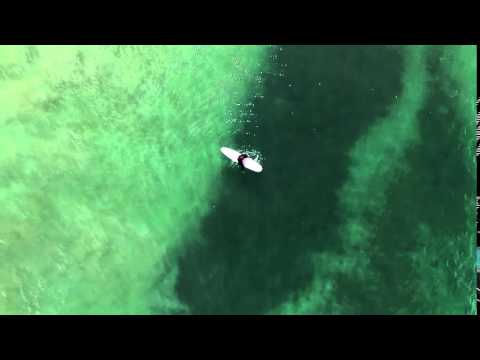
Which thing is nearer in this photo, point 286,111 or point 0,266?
point 0,266

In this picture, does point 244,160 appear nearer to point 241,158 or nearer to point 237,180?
point 241,158

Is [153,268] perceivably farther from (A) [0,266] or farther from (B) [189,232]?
(A) [0,266]

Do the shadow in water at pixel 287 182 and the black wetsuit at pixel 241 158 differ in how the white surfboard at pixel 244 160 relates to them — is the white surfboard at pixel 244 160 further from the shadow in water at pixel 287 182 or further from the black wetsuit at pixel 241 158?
the shadow in water at pixel 287 182

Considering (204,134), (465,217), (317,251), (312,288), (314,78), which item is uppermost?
(314,78)

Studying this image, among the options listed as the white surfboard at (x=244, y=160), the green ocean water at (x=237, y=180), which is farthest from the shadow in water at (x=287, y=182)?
the white surfboard at (x=244, y=160)

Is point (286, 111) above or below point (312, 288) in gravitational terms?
above

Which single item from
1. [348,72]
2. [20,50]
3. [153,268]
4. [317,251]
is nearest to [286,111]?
[348,72]

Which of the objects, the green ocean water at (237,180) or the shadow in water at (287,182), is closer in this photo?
the green ocean water at (237,180)
